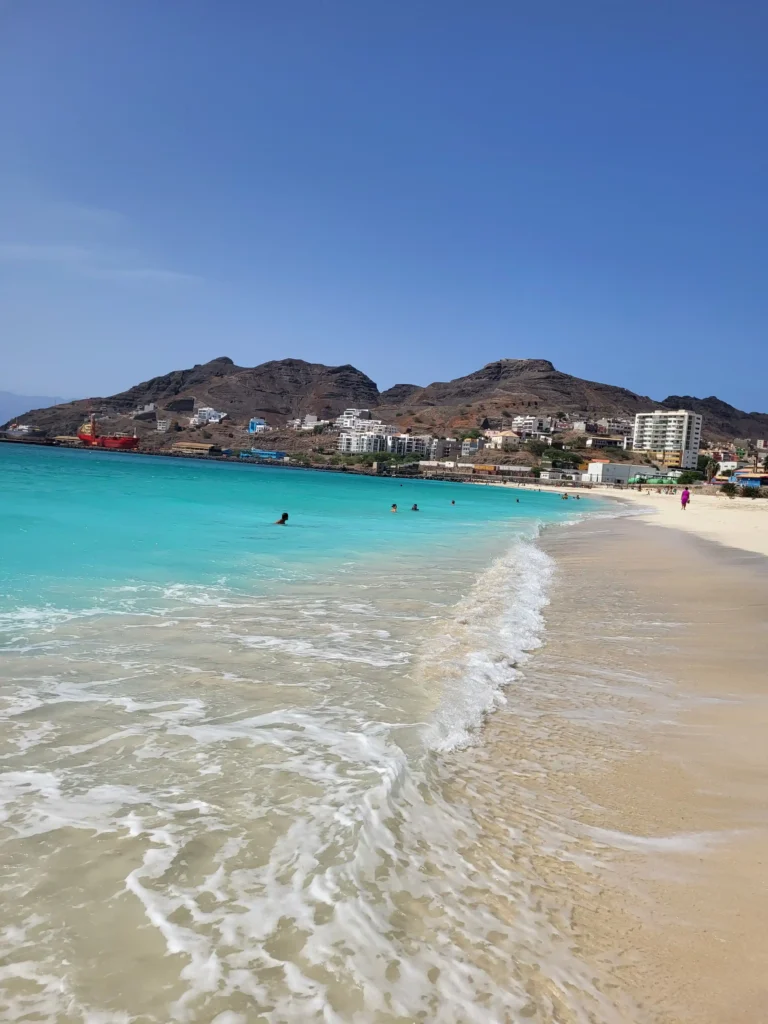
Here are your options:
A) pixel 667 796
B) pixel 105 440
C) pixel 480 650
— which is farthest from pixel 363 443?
pixel 667 796

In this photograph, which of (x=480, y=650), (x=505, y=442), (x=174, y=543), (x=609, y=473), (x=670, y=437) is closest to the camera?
(x=480, y=650)

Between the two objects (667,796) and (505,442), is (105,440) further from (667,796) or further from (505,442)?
(667,796)

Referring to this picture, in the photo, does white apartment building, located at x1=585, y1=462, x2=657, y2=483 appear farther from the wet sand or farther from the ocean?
the ocean

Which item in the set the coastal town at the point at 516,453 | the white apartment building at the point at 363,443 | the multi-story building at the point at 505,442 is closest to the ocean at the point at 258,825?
the coastal town at the point at 516,453

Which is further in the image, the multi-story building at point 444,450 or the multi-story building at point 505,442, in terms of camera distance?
the multi-story building at point 444,450

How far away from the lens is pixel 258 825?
11.0 feet

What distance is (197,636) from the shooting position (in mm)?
7414

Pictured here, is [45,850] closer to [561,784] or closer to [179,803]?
[179,803]

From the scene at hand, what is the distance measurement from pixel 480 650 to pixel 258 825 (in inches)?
165

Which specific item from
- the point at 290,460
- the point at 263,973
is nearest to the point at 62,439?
the point at 290,460

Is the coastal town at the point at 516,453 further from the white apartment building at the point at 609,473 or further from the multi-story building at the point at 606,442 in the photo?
the white apartment building at the point at 609,473

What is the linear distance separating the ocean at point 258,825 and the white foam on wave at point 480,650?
0.04 m

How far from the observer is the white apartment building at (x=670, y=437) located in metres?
165

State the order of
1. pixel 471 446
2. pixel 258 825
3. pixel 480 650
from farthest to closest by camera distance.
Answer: pixel 471 446, pixel 480 650, pixel 258 825
